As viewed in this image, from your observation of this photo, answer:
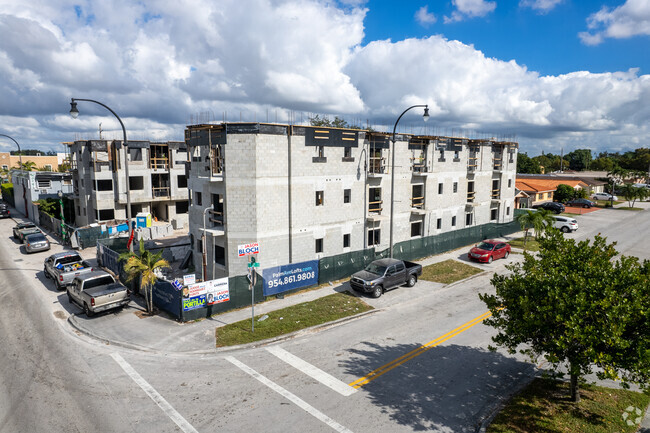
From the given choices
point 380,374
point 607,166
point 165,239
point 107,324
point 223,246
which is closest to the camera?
point 380,374

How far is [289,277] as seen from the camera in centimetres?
2269

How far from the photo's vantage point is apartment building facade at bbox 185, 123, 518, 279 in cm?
2284

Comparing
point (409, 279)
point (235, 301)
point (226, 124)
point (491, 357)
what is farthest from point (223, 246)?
point (491, 357)

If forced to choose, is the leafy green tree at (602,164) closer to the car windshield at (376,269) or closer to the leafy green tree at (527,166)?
the leafy green tree at (527,166)

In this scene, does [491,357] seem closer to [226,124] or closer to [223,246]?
[223,246]

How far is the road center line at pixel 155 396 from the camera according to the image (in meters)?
11.2

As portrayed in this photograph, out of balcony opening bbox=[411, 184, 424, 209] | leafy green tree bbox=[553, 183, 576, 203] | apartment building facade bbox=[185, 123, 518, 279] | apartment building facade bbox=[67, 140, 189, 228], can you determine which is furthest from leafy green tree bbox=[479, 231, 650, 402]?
leafy green tree bbox=[553, 183, 576, 203]

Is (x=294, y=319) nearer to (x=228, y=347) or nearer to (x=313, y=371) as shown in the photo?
(x=228, y=347)

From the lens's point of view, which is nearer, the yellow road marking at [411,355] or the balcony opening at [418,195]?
the yellow road marking at [411,355]

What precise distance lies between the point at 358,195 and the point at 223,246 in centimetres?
1010

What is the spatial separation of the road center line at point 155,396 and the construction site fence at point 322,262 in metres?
3.91

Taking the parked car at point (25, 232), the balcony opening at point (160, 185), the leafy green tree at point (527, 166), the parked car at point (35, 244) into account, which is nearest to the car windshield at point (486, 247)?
the balcony opening at point (160, 185)

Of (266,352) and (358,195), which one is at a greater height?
(358,195)

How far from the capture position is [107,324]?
18422 millimetres
